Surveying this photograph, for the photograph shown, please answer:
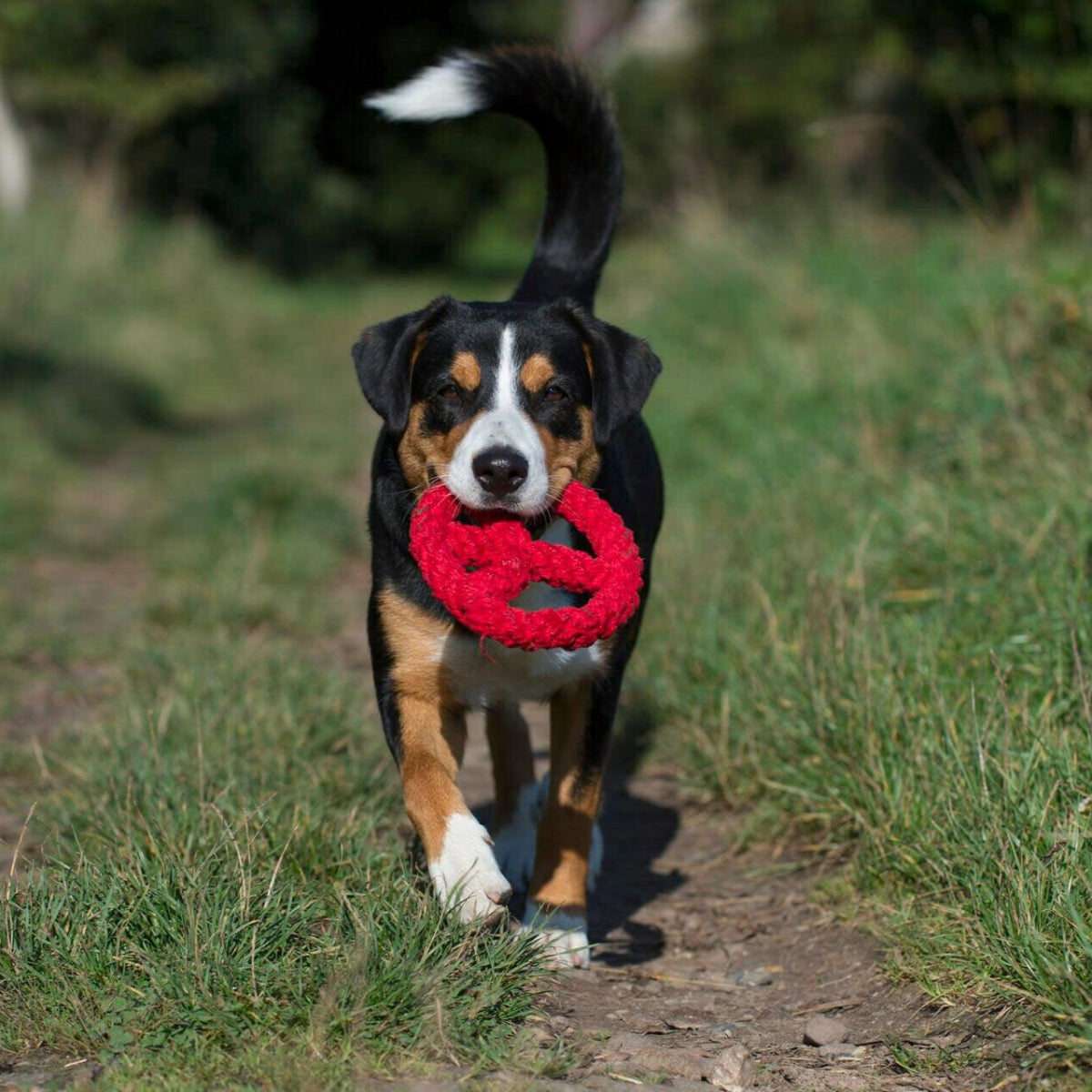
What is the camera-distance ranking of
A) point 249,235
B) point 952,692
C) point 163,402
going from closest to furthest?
1. point 952,692
2. point 163,402
3. point 249,235

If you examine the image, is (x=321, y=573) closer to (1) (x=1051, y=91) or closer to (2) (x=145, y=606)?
(2) (x=145, y=606)

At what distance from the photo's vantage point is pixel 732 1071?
274 cm

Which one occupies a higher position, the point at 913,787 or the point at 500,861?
the point at 913,787

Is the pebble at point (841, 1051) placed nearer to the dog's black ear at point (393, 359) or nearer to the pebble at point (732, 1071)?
the pebble at point (732, 1071)

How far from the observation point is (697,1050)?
284 centimetres

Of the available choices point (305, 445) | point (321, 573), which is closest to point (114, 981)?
point (321, 573)

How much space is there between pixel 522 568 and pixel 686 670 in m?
1.59

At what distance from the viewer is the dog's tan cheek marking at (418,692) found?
10.8ft

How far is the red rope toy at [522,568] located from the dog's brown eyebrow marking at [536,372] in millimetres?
261

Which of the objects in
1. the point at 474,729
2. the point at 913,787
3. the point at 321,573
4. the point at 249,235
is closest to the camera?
the point at 913,787

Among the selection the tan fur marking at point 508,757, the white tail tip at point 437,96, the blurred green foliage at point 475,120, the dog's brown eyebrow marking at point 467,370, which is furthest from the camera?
the blurred green foliage at point 475,120

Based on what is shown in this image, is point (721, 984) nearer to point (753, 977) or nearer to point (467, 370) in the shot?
point (753, 977)

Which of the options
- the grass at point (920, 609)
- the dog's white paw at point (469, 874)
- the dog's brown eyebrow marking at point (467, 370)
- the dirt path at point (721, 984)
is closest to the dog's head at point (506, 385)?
the dog's brown eyebrow marking at point (467, 370)

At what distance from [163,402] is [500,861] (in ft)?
23.1
